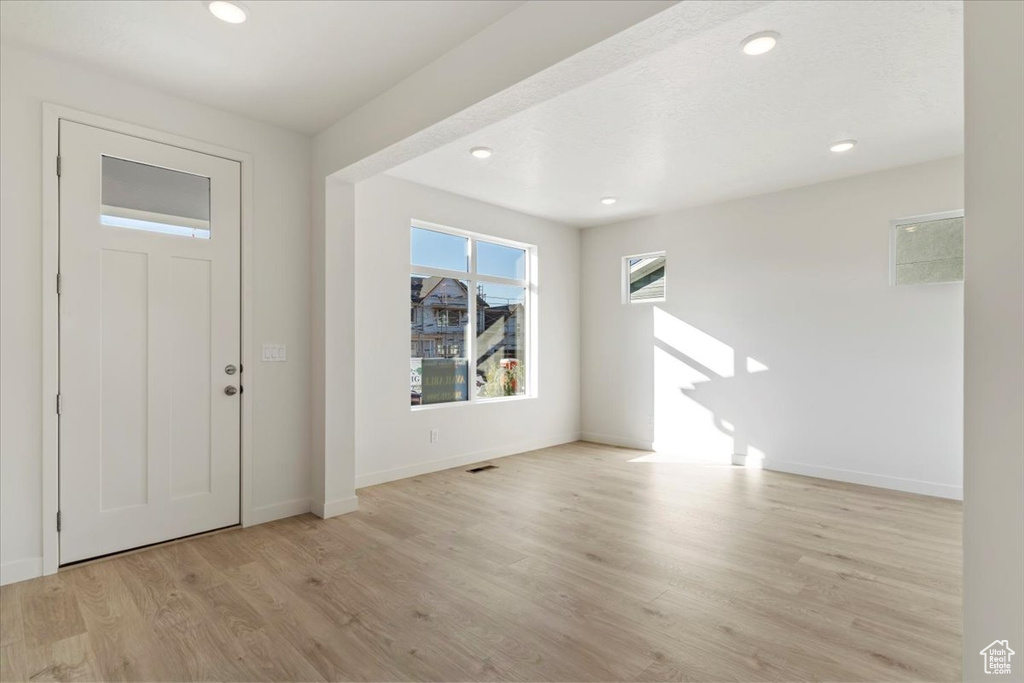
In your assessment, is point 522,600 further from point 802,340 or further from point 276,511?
point 802,340

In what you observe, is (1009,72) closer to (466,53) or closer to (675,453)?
(466,53)

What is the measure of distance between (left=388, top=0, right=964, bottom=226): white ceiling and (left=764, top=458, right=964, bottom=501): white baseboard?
9.19 ft

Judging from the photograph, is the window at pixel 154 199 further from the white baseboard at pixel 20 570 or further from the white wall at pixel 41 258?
the white baseboard at pixel 20 570

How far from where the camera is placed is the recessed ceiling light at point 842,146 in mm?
3898

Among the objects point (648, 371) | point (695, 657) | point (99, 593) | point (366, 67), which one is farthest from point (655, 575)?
point (648, 371)

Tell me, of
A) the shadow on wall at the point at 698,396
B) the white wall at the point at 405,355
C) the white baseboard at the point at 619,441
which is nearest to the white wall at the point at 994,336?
A: the white wall at the point at 405,355

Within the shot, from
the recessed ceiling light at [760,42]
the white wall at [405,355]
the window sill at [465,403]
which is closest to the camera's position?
the recessed ceiling light at [760,42]

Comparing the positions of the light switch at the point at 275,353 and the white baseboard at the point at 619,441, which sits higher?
the light switch at the point at 275,353

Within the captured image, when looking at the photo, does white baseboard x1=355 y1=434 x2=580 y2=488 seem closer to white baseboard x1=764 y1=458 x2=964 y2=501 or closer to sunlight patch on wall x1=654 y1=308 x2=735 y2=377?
sunlight patch on wall x1=654 y1=308 x2=735 y2=377

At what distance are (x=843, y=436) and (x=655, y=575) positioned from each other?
314 cm

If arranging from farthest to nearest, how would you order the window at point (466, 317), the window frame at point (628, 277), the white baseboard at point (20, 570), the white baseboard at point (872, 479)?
the window frame at point (628, 277)
the window at point (466, 317)
the white baseboard at point (872, 479)
the white baseboard at point (20, 570)

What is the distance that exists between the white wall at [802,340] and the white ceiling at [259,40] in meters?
3.98

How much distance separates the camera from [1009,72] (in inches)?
34.1

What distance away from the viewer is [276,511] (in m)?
3.64
